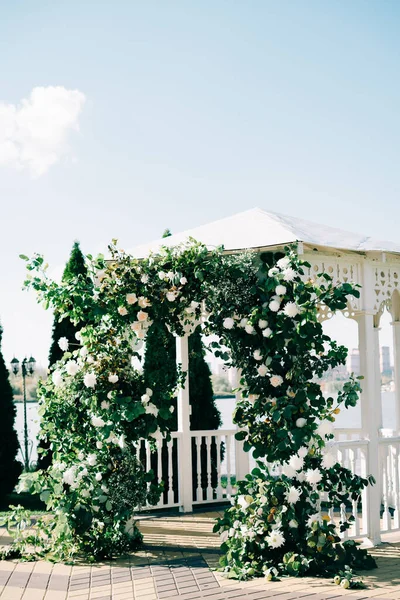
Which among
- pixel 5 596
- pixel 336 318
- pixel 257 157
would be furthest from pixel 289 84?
pixel 5 596

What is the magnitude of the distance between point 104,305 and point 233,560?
2.17 m

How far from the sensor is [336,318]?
540cm

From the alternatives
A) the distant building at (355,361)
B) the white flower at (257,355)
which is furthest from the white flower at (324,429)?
the distant building at (355,361)

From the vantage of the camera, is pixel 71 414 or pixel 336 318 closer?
pixel 71 414

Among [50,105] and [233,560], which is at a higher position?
[50,105]

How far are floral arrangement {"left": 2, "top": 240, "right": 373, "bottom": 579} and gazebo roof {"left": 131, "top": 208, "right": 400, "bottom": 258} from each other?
18 centimetres

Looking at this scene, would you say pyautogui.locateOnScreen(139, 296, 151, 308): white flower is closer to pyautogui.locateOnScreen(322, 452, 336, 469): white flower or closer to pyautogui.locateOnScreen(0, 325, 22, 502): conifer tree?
pyautogui.locateOnScreen(322, 452, 336, 469): white flower

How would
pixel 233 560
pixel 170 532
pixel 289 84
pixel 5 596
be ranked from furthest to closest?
pixel 289 84
pixel 170 532
pixel 233 560
pixel 5 596

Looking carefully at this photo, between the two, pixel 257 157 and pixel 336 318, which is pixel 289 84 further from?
pixel 336 318

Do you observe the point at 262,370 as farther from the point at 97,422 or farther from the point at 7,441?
the point at 7,441

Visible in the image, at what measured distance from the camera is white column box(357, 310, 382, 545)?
5.43m

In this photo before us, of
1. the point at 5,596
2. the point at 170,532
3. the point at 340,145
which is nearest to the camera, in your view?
the point at 5,596

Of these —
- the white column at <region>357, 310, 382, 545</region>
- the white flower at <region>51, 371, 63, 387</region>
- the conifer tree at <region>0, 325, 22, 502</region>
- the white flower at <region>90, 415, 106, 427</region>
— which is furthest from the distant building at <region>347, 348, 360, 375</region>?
the conifer tree at <region>0, 325, 22, 502</region>

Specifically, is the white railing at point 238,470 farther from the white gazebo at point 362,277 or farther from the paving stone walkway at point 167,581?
the paving stone walkway at point 167,581
